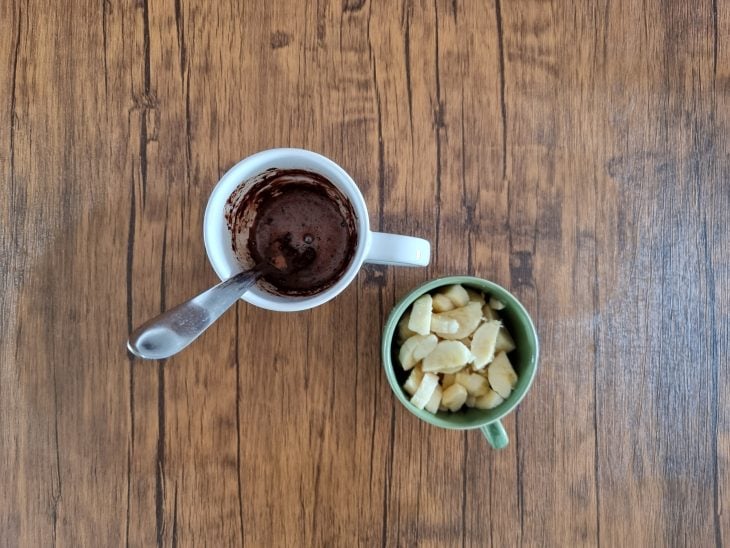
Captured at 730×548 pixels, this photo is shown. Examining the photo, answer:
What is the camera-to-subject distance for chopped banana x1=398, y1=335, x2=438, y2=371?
2.45 feet

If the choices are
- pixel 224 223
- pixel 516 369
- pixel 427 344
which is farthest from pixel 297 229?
pixel 516 369

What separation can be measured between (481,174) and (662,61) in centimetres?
29

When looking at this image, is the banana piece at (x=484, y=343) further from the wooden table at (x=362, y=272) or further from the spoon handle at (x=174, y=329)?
the spoon handle at (x=174, y=329)

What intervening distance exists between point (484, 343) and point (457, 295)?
0.21 ft

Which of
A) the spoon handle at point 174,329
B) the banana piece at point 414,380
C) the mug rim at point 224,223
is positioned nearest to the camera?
the spoon handle at point 174,329

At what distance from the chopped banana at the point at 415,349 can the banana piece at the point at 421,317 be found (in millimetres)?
10

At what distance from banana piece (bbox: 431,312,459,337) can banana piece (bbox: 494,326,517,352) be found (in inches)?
2.4

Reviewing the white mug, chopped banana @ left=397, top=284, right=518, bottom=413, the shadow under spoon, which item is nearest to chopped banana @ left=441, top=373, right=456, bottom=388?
chopped banana @ left=397, top=284, right=518, bottom=413

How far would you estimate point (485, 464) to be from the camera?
32.5 inches

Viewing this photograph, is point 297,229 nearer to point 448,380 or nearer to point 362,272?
point 362,272

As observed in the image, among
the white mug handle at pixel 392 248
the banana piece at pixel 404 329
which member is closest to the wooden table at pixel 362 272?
the banana piece at pixel 404 329

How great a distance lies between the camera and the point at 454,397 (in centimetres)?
75

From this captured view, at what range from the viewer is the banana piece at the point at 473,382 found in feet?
2.48

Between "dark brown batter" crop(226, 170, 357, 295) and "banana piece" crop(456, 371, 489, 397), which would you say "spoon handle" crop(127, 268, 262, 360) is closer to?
"dark brown batter" crop(226, 170, 357, 295)
